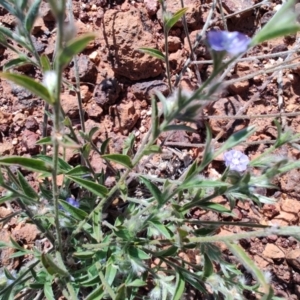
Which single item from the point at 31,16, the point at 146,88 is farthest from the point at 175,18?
the point at 146,88

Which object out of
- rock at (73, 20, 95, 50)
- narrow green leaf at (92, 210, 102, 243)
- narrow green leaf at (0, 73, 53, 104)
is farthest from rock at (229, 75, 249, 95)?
narrow green leaf at (0, 73, 53, 104)

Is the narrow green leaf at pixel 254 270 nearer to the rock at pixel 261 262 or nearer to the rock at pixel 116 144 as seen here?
the rock at pixel 261 262

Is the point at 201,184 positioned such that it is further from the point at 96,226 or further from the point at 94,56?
the point at 94,56

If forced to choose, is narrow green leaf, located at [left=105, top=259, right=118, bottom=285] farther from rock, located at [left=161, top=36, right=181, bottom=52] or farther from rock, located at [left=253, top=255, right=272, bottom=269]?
rock, located at [left=161, top=36, right=181, bottom=52]

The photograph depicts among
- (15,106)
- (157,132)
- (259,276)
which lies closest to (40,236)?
(15,106)

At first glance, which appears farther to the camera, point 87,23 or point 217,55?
point 87,23

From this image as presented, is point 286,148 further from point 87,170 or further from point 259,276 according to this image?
point 259,276
